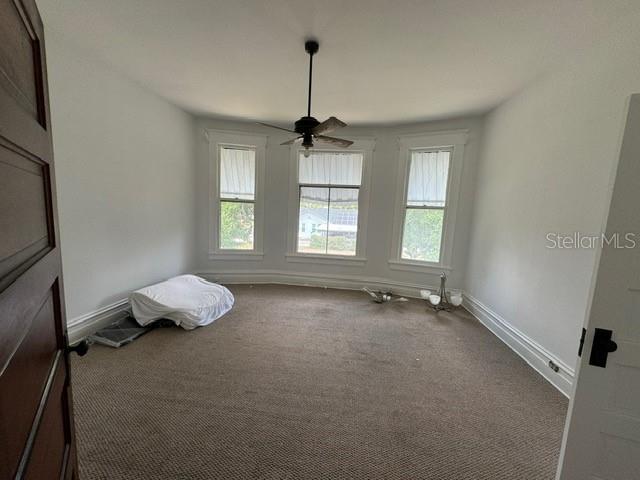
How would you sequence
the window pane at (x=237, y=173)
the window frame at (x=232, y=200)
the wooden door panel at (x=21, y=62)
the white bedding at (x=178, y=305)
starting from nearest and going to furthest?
the wooden door panel at (x=21, y=62), the white bedding at (x=178, y=305), the window frame at (x=232, y=200), the window pane at (x=237, y=173)

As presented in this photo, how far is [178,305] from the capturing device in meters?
2.96

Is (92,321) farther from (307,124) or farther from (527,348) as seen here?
(527,348)

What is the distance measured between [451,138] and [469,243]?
5.02 ft

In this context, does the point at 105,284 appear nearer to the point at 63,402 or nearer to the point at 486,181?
the point at 63,402

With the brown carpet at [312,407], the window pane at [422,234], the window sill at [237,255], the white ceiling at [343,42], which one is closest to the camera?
the brown carpet at [312,407]

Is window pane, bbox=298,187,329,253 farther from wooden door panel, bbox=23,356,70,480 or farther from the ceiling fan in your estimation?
wooden door panel, bbox=23,356,70,480

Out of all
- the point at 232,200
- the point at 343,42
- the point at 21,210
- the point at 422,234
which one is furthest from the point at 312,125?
the point at 422,234

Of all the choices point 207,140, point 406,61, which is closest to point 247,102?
point 207,140

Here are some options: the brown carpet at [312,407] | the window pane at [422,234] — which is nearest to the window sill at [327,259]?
the window pane at [422,234]

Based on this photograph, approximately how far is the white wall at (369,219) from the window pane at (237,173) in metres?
0.24

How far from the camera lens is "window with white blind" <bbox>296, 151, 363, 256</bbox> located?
14.5 feet

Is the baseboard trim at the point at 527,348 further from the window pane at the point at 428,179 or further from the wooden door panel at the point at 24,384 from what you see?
the wooden door panel at the point at 24,384

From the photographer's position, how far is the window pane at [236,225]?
448 cm

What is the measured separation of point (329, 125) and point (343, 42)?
672 millimetres
